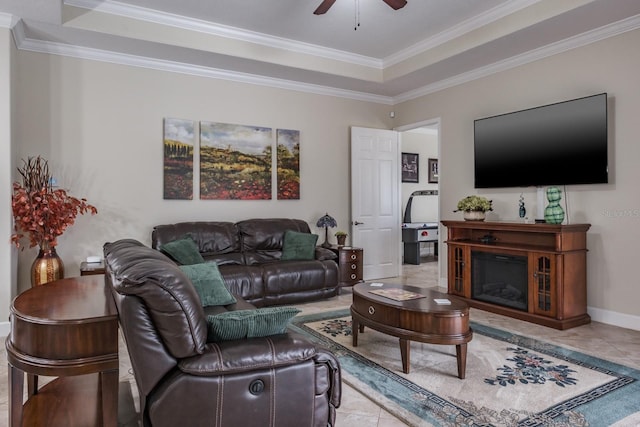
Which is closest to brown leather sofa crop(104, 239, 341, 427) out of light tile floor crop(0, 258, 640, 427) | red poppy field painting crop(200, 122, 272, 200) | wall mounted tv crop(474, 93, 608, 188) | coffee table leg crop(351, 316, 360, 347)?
light tile floor crop(0, 258, 640, 427)

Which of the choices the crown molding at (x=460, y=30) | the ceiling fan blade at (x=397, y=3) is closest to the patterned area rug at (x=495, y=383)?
the ceiling fan blade at (x=397, y=3)

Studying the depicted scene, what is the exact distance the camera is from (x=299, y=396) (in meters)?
1.81

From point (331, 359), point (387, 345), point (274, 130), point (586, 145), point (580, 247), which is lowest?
point (387, 345)

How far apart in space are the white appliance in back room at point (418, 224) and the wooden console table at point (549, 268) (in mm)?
3125

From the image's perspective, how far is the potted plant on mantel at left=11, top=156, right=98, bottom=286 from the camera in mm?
3832

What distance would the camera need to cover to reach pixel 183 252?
4.46 m

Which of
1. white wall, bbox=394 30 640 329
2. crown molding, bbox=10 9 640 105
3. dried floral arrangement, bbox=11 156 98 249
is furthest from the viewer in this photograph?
crown molding, bbox=10 9 640 105

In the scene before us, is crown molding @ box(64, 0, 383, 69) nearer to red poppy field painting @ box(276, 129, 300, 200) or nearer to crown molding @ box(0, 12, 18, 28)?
crown molding @ box(0, 12, 18, 28)

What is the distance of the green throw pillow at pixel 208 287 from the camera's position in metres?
3.07

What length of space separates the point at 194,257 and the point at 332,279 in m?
1.61

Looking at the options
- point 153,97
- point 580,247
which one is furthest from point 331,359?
point 153,97

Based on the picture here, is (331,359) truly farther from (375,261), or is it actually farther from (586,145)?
(375,261)

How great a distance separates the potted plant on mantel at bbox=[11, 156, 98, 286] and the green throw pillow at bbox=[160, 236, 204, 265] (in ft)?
3.09

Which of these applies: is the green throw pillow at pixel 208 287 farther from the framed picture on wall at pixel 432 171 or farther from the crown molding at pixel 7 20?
the framed picture on wall at pixel 432 171
